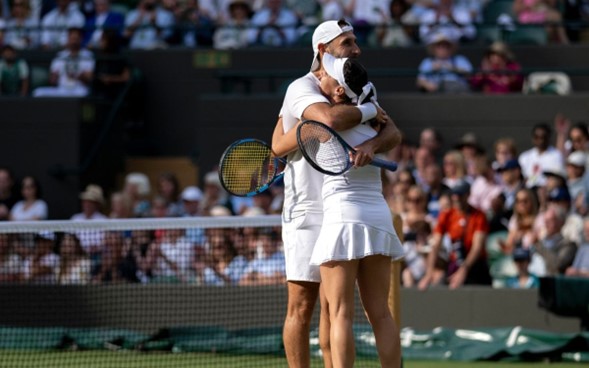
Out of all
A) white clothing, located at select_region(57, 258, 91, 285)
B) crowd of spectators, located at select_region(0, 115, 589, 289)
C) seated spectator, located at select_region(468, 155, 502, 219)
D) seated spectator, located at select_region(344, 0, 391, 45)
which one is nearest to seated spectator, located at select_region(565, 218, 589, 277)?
crowd of spectators, located at select_region(0, 115, 589, 289)

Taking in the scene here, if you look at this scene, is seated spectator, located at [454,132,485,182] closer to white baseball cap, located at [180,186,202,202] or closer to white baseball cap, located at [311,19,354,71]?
white baseball cap, located at [180,186,202,202]

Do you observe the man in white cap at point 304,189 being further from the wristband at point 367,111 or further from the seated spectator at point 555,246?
the seated spectator at point 555,246

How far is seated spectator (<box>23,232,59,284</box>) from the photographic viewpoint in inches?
476

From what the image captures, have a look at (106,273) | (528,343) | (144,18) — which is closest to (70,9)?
(144,18)

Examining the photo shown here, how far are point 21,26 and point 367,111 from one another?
38.9 feet

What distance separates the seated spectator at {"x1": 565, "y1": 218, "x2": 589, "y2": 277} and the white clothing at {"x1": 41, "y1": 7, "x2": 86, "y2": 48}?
8444 mm

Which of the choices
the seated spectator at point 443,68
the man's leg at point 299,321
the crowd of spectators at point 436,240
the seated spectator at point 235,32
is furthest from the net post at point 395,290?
the seated spectator at point 235,32

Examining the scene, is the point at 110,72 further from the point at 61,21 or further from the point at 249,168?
the point at 249,168

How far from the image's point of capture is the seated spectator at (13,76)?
16.5 metres

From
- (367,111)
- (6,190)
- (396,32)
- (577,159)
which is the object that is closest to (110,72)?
(6,190)

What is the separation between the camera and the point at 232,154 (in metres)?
7.57

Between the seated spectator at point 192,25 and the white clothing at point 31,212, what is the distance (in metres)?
3.39

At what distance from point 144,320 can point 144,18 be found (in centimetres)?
664

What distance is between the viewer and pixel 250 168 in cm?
761
